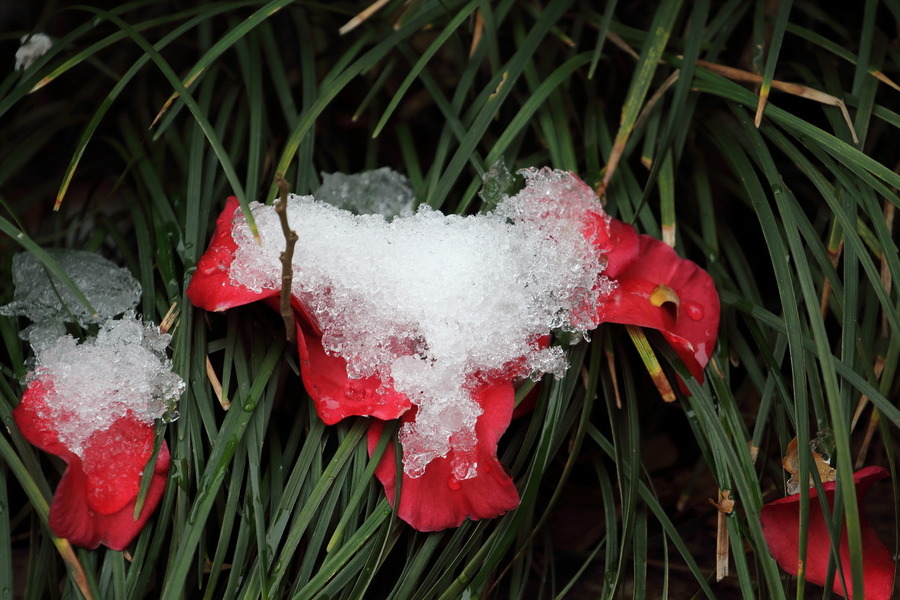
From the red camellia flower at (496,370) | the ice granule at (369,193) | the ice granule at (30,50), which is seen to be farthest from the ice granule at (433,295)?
the ice granule at (30,50)

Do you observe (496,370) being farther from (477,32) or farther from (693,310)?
(477,32)

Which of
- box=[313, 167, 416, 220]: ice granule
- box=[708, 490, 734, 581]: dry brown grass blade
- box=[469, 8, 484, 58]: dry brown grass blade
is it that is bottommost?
box=[708, 490, 734, 581]: dry brown grass blade

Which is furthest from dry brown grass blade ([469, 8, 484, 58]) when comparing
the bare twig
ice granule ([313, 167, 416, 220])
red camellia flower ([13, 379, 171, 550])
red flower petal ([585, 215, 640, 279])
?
red camellia flower ([13, 379, 171, 550])

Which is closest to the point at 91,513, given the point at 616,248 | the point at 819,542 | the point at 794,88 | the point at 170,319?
the point at 170,319

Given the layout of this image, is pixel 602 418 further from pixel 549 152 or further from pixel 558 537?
pixel 549 152

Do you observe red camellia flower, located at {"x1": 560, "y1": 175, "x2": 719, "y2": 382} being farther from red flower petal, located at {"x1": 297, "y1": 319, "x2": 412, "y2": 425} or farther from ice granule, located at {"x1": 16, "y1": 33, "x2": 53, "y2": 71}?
ice granule, located at {"x1": 16, "y1": 33, "x2": 53, "y2": 71}

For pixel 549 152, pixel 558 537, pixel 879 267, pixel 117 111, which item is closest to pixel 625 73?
pixel 549 152

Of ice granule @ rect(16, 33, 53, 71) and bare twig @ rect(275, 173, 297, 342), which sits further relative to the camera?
ice granule @ rect(16, 33, 53, 71)

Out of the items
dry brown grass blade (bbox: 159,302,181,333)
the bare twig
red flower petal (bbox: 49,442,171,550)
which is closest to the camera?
the bare twig
